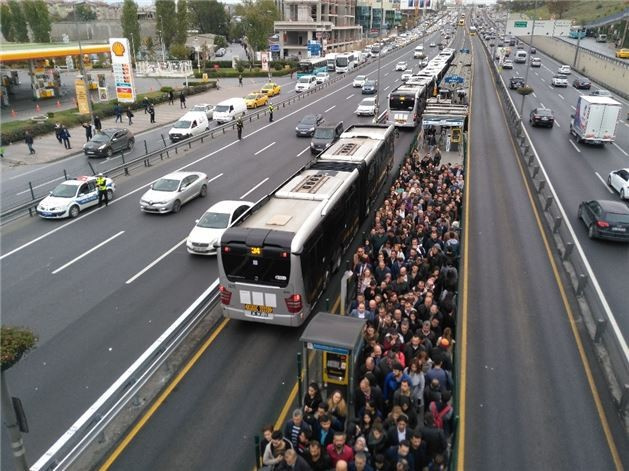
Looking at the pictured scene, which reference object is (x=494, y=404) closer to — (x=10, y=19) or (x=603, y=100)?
(x=603, y=100)

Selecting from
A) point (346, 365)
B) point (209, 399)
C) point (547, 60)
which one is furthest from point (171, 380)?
point (547, 60)

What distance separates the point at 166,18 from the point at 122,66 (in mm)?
52934

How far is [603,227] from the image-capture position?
63.8 feet

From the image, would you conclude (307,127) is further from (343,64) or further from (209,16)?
(209,16)

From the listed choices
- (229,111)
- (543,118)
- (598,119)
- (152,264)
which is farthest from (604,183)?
(229,111)

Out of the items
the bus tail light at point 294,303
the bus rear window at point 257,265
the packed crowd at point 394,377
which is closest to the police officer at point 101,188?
the bus rear window at point 257,265

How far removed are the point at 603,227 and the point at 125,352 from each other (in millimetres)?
17909

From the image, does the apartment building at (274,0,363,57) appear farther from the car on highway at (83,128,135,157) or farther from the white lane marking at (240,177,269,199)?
the white lane marking at (240,177,269,199)

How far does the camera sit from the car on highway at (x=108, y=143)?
33750 mm

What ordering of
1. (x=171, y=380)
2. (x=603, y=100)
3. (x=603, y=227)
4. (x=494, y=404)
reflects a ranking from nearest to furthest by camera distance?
(x=494, y=404), (x=171, y=380), (x=603, y=227), (x=603, y=100)

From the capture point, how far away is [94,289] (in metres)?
16.4

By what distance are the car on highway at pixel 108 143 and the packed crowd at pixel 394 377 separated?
2472cm

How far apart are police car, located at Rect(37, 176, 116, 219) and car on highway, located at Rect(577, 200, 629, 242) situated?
Result: 22.6 metres

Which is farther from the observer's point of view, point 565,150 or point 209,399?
point 565,150
